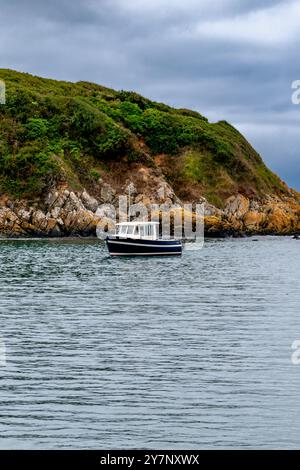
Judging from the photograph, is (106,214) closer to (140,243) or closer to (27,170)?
(27,170)

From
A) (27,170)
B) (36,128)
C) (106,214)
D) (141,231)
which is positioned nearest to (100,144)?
(36,128)

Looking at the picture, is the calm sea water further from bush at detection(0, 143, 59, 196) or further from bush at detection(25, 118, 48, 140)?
bush at detection(25, 118, 48, 140)

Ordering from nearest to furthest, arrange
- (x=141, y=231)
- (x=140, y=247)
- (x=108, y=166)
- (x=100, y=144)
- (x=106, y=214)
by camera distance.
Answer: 1. (x=140, y=247)
2. (x=141, y=231)
3. (x=106, y=214)
4. (x=108, y=166)
5. (x=100, y=144)

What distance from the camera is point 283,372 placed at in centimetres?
2245

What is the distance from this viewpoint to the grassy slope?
110688 mm

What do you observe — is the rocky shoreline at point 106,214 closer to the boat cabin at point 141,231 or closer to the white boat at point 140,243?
the white boat at point 140,243

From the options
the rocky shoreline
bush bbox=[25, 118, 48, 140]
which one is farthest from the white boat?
bush bbox=[25, 118, 48, 140]

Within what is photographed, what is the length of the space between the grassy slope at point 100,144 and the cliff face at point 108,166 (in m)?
0.15

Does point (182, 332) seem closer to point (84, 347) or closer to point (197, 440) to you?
point (84, 347)

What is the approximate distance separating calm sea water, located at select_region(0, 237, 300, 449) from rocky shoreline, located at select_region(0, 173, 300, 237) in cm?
5137

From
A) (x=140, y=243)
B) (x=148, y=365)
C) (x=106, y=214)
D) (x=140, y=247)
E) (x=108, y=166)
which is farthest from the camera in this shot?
(x=108, y=166)

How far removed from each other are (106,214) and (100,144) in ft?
54.8

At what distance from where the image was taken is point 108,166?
119125mm

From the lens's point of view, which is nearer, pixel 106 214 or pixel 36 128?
pixel 106 214
